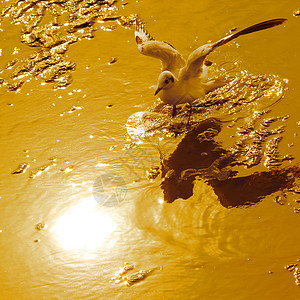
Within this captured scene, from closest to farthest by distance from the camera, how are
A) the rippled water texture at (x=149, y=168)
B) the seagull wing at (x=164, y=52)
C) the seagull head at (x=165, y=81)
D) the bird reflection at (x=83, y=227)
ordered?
the rippled water texture at (x=149, y=168) → the bird reflection at (x=83, y=227) → the seagull head at (x=165, y=81) → the seagull wing at (x=164, y=52)

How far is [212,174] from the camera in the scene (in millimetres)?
2582

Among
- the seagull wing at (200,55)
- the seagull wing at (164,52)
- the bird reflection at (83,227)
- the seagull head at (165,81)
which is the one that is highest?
the seagull wing at (164,52)

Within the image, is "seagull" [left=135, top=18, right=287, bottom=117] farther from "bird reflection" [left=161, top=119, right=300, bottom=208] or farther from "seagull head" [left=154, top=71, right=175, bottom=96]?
"bird reflection" [left=161, top=119, right=300, bottom=208]

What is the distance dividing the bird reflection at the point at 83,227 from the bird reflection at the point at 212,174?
0.41m

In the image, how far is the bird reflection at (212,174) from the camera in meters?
2.41

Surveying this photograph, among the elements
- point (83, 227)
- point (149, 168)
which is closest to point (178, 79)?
point (149, 168)

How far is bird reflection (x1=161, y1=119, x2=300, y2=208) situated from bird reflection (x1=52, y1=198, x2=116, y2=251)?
411mm

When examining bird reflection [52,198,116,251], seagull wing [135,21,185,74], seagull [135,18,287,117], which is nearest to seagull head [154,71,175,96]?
seagull [135,18,287,117]

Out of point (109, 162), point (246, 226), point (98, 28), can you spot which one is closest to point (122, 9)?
point (98, 28)

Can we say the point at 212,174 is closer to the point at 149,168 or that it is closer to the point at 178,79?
the point at 149,168

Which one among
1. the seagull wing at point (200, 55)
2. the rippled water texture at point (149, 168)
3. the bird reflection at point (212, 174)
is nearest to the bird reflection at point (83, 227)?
the rippled water texture at point (149, 168)

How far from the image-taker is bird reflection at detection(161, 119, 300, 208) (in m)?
2.41

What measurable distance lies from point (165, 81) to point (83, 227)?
42.0 inches

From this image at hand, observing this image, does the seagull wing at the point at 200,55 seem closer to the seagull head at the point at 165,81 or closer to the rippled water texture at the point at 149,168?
the seagull head at the point at 165,81
